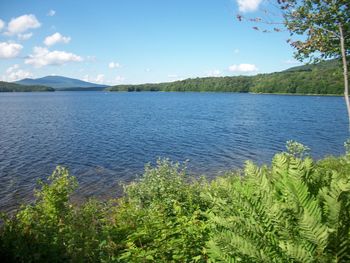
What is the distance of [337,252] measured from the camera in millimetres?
2512

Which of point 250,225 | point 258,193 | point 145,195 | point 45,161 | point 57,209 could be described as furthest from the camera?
point 45,161

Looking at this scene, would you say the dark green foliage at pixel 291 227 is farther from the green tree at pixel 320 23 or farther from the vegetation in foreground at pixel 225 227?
the green tree at pixel 320 23

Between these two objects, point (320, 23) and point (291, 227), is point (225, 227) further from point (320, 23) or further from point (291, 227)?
point (320, 23)

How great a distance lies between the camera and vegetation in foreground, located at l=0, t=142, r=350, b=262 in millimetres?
2545

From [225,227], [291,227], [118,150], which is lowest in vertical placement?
[118,150]

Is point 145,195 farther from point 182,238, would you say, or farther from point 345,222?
point 345,222

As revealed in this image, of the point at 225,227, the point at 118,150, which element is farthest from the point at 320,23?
the point at 118,150

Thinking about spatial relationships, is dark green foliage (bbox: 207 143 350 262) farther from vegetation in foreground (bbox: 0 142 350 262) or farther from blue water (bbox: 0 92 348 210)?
blue water (bbox: 0 92 348 210)

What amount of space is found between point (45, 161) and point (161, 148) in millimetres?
11368

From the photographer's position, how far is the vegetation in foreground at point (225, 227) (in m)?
2.54

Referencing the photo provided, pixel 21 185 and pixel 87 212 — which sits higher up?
pixel 87 212

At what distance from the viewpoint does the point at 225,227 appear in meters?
3.32

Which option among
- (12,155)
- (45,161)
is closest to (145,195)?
(45,161)

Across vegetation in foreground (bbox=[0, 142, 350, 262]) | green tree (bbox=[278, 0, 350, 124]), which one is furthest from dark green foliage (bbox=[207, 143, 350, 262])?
green tree (bbox=[278, 0, 350, 124])
